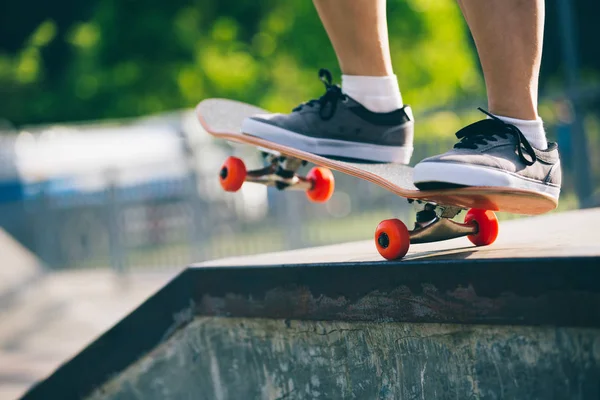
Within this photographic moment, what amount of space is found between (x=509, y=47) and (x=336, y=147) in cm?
72

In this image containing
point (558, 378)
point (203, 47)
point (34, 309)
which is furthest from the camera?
point (203, 47)

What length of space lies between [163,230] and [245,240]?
1.37 metres

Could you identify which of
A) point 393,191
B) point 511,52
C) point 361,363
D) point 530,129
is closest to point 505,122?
point 530,129

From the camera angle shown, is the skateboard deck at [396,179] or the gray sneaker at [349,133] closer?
the skateboard deck at [396,179]

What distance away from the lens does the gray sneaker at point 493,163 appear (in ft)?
6.48

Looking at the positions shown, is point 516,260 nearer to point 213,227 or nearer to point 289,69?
point 213,227

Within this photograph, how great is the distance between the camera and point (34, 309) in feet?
27.6

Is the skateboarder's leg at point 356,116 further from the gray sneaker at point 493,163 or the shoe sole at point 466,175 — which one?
the shoe sole at point 466,175

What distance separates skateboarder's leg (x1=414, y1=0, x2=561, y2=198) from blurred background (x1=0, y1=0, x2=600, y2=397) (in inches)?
157

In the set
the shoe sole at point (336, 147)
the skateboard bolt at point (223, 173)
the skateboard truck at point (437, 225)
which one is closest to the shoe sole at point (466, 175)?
the skateboard truck at point (437, 225)

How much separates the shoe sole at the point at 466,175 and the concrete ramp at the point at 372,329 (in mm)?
182

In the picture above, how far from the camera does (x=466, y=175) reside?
1.97m

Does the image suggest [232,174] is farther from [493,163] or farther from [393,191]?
[493,163]

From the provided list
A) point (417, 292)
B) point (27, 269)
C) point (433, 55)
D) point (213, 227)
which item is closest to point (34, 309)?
point (27, 269)
